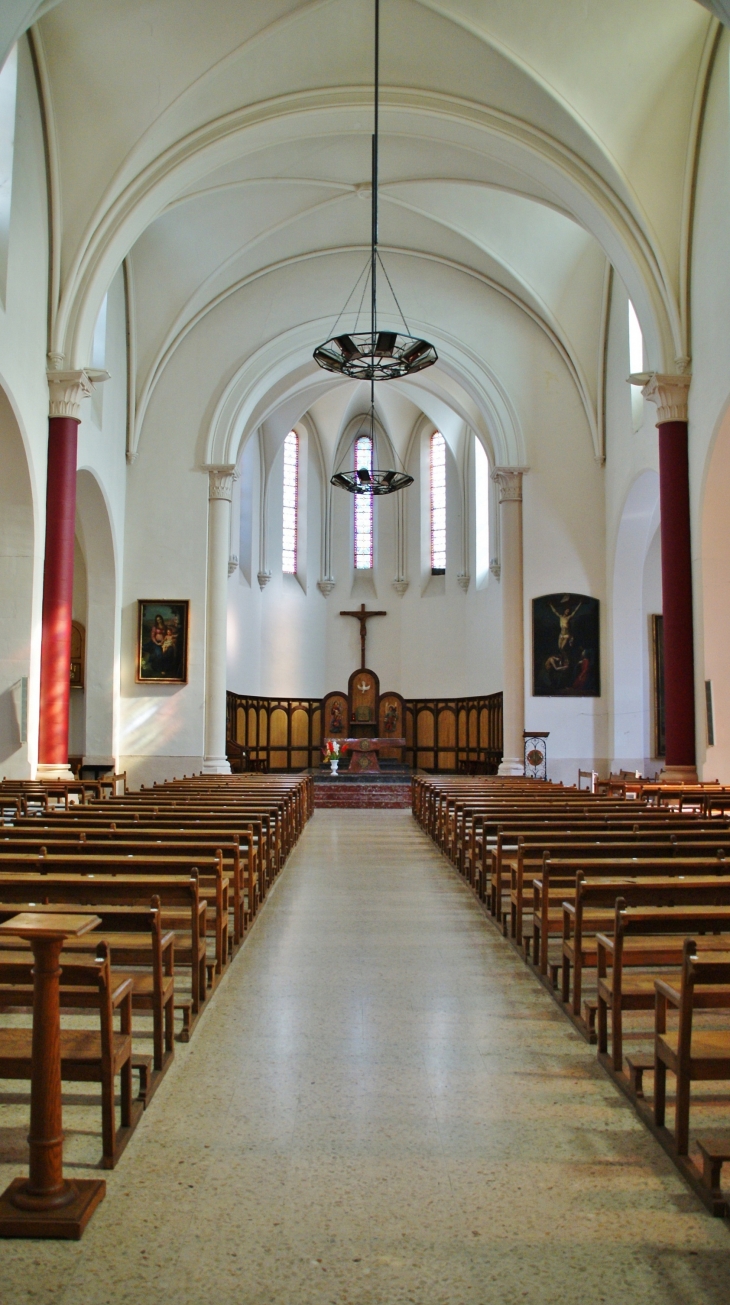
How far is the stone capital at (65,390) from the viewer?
49.4ft

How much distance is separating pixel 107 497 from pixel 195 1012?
1585cm

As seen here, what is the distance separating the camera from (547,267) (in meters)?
20.2

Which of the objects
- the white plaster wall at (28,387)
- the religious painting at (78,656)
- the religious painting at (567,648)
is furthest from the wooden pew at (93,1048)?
the religious painting at (78,656)

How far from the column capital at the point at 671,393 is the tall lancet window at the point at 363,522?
1658 centimetres

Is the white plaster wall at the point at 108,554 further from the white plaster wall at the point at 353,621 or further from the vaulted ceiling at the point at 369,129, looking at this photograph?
the white plaster wall at the point at 353,621

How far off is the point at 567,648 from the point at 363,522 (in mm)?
11922

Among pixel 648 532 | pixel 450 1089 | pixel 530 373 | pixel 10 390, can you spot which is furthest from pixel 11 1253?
pixel 530 373

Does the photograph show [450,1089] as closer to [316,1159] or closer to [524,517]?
[316,1159]

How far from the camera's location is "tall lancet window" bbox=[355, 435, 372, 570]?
31.3 meters

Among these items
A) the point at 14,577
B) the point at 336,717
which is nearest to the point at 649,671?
the point at 336,717

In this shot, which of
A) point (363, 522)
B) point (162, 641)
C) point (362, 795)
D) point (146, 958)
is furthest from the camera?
point (363, 522)

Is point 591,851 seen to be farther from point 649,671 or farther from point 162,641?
point 162,641

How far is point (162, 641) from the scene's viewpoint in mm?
20703

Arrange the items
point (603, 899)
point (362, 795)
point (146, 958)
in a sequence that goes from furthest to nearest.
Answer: point (362, 795) < point (603, 899) < point (146, 958)
